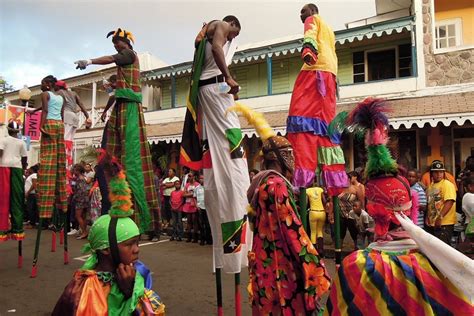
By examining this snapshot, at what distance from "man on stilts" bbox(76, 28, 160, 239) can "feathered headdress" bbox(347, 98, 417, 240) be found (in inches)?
80.1

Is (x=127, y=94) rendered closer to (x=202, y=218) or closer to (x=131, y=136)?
(x=131, y=136)

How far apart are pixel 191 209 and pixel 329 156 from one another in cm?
586

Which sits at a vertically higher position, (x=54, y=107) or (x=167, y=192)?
(x=54, y=107)

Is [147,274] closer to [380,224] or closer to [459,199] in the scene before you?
[380,224]

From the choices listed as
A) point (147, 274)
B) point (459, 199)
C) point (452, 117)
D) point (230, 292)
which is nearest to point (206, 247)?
point (230, 292)

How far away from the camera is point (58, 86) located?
19.5ft

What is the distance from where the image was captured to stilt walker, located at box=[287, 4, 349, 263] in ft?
13.0

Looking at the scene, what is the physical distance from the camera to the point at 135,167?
3654 millimetres

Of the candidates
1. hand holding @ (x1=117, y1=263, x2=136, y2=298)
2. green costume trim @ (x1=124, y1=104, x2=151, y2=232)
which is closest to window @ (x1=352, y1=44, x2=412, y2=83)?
green costume trim @ (x1=124, y1=104, x2=151, y2=232)

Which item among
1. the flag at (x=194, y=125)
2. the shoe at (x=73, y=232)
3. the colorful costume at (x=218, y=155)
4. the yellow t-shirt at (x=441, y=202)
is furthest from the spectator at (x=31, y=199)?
the yellow t-shirt at (x=441, y=202)

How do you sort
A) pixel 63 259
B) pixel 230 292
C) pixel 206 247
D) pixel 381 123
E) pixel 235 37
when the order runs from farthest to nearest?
pixel 206 247, pixel 63 259, pixel 230 292, pixel 235 37, pixel 381 123

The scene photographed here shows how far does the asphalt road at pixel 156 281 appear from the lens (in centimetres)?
397

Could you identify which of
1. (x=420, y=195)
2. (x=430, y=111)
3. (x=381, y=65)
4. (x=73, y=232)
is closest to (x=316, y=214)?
(x=420, y=195)

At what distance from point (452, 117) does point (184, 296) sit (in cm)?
860
